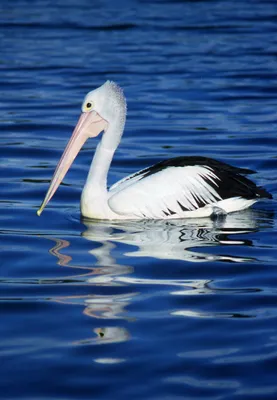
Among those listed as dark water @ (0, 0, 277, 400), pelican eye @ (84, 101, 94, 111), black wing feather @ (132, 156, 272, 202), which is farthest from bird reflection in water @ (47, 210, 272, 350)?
pelican eye @ (84, 101, 94, 111)

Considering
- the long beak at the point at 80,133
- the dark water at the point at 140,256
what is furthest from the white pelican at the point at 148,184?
the dark water at the point at 140,256

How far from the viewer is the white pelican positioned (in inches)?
293

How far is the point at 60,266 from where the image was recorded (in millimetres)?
6184

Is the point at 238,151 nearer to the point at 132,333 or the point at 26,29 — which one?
the point at 132,333

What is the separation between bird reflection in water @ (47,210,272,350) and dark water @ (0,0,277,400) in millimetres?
12

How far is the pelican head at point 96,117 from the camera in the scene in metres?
7.60

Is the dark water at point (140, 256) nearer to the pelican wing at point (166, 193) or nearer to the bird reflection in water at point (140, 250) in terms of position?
the bird reflection in water at point (140, 250)

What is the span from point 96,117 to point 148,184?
2.12 feet

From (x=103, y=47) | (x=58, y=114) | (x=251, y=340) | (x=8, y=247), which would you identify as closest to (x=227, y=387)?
(x=251, y=340)

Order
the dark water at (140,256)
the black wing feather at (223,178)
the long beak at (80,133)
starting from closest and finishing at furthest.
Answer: the dark water at (140,256), the black wing feather at (223,178), the long beak at (80,133)

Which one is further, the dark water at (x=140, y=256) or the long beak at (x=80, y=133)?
the long beak at (x=80, y=133)

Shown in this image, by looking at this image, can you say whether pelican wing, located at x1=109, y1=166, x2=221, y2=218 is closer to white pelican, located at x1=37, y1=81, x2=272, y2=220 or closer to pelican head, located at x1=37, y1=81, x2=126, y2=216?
white pelican, located at x1=37, y1=81, x2=272, y2=220

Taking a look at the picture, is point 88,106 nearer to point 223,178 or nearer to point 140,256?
point 223,178

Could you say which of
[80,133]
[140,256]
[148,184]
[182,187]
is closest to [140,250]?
[140,256]
